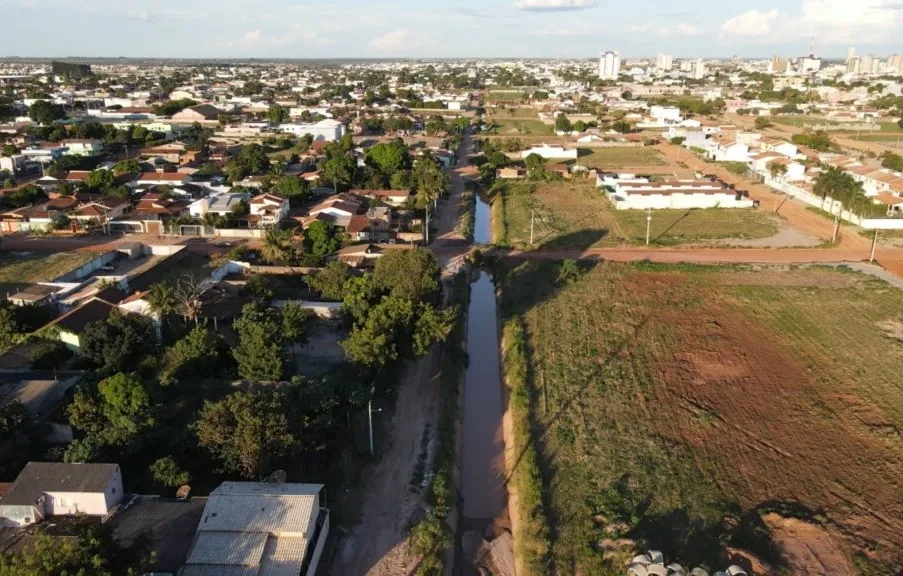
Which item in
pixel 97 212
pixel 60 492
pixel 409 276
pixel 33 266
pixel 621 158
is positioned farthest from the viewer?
pixel 621 158

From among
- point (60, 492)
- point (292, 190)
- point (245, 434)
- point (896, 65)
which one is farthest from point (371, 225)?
point (896, 65)

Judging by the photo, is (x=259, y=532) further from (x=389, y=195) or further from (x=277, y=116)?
(x=277, y=116)

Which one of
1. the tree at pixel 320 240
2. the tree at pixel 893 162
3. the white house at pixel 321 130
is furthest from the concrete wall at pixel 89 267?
the tree at pixel 893 162

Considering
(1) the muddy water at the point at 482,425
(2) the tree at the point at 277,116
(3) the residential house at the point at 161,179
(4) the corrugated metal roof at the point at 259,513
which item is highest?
(2) the tree at the point at 277,116

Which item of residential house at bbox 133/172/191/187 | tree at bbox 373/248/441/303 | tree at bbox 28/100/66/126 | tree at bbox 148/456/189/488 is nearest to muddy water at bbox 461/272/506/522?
tree at bbox 373/248/441/303

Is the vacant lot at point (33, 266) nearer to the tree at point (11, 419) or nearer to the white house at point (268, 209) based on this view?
the white house at point (268, 209)

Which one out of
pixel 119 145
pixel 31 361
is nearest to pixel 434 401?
pixel 31 361
